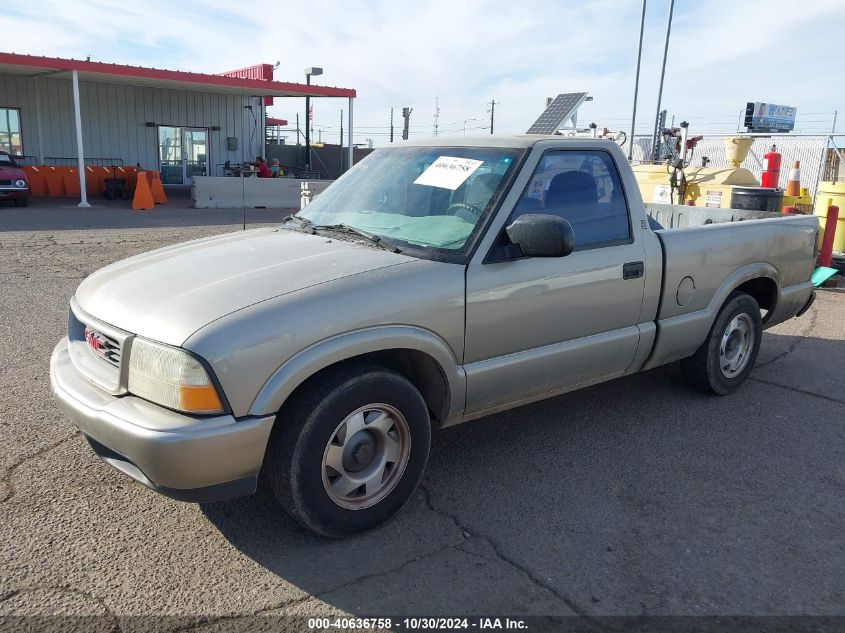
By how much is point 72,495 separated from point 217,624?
4.38ft

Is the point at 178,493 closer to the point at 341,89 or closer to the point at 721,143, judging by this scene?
the point at 341,89

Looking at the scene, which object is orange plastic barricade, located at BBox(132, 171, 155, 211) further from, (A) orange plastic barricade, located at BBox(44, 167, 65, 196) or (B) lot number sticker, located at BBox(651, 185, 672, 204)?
(B) lot number sticker, located at BBox(651, 185, 672, 204)

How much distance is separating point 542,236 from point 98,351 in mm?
2128

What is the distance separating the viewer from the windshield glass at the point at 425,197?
3.72 m

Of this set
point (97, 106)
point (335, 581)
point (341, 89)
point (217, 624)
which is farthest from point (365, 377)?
point (97, 106)

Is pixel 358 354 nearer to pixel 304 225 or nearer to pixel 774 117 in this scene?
pixel 304 225

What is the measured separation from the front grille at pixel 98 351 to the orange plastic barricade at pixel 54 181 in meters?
21.3

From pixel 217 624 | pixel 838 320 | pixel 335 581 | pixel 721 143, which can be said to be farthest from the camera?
pixel 721 143

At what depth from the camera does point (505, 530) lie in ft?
11.1

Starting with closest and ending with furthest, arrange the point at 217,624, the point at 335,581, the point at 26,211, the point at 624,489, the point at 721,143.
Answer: the point at 217,624 → the point at 335,581 → the point at 624,489 → the point at 26,211 → the point at 721,143

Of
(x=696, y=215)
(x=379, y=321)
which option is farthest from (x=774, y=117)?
(x=379, y=321)

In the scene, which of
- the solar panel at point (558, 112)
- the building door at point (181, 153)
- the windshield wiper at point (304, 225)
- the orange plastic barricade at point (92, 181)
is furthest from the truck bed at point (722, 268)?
the building door at point (181, 153)

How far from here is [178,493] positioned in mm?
2830

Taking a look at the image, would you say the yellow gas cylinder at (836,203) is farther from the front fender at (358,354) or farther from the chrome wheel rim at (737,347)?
the front fender at (358,354)
